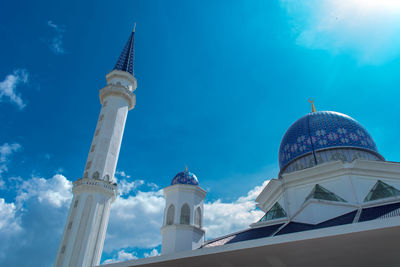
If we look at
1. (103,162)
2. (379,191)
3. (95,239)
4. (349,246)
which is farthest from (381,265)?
(103,162)

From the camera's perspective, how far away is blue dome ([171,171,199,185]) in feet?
52.0

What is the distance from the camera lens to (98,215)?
50.8 feet

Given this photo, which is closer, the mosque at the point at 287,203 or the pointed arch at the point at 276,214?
the mosque at the point at 287,203

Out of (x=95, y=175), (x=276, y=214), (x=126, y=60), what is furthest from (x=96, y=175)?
(x=126, y=60)

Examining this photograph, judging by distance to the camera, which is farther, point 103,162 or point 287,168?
point 103,162

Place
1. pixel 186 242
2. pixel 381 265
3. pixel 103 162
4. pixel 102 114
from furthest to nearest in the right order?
pixel 102 114
pixel 103 162
pixel 186 242
pixel 381 265

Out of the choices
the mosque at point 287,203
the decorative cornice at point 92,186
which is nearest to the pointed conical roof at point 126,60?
the mosque at point 287,203

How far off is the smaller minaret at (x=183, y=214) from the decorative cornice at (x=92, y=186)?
3345 mm

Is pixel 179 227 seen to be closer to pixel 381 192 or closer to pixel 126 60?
pixel 381 192

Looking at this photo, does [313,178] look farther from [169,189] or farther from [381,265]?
[169,189]

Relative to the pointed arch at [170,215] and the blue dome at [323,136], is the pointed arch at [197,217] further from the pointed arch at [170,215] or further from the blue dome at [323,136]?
the blue dome at [323,136]

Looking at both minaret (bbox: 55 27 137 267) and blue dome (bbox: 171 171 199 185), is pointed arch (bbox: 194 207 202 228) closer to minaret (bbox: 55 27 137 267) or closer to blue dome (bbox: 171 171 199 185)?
blue dome (bbox: 171 171 199 185)

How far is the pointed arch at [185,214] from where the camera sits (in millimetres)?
14558

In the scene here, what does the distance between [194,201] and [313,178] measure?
6259 mm
